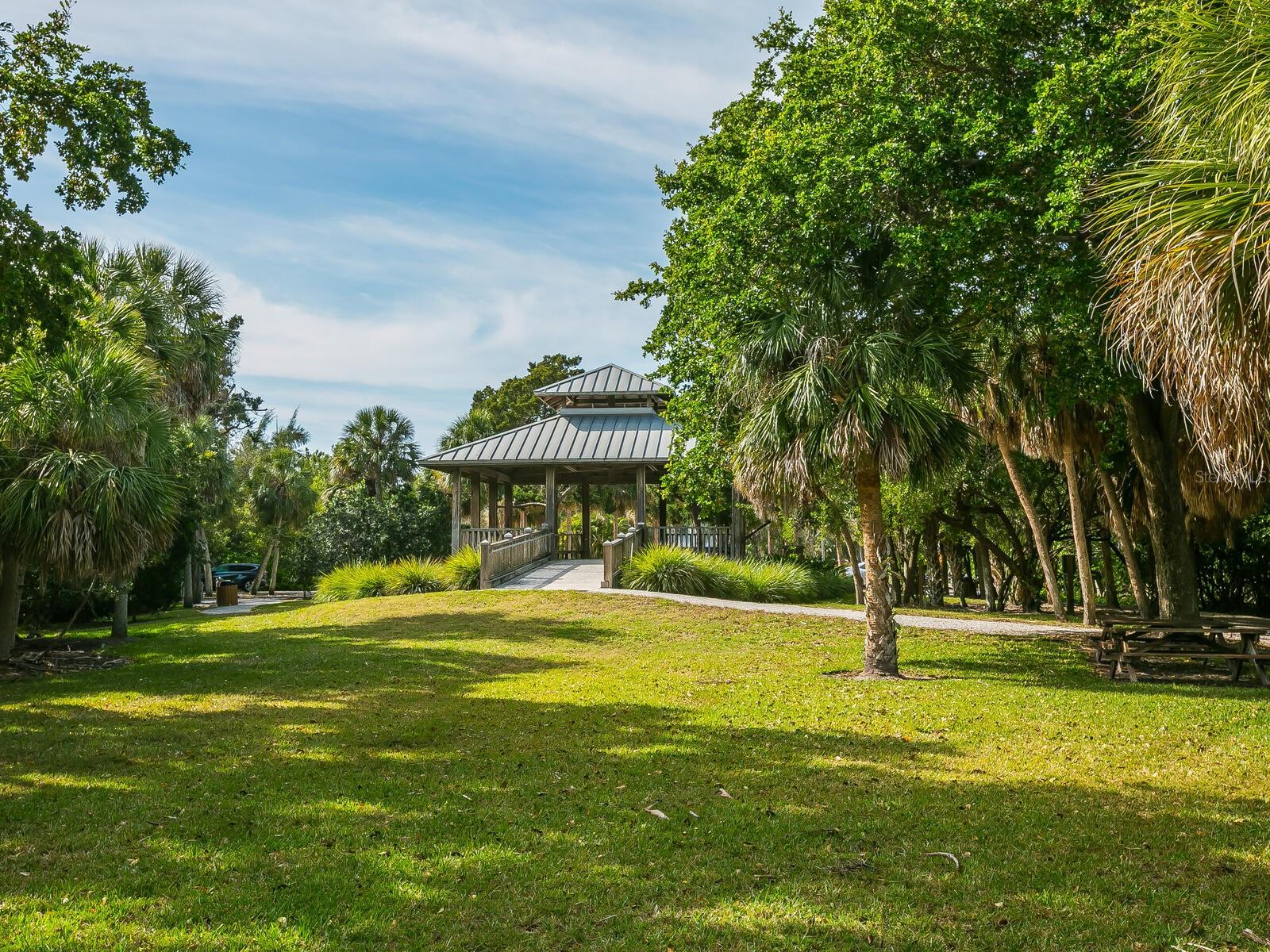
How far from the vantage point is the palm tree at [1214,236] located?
5520mm

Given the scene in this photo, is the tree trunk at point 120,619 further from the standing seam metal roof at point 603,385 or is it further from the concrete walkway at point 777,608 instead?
the standing seam metal roof at point 603,385

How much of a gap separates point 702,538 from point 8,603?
59.2ft

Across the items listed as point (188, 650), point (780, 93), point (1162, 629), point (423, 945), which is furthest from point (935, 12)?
point (188, 650)

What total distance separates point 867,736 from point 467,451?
21664mm

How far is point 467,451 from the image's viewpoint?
1121 inches

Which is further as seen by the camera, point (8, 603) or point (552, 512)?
point (552, 512)

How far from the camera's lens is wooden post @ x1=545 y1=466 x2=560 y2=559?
93.8ft

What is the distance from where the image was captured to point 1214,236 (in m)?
5.64

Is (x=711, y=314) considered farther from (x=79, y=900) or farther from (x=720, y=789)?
(x=79, y=900)

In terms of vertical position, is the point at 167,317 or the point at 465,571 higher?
the point at 167,317

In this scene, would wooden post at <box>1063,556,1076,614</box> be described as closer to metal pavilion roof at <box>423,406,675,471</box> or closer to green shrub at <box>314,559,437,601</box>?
metal pavilion roof at <box>423,406,675,471</box>

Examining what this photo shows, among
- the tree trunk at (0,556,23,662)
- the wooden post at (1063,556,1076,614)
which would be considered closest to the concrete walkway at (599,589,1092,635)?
the tree trunk at (0,556,23,662)

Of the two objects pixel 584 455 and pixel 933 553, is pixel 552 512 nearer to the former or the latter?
pixel 584 455

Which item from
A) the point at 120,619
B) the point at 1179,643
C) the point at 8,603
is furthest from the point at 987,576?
the point at 8,603
